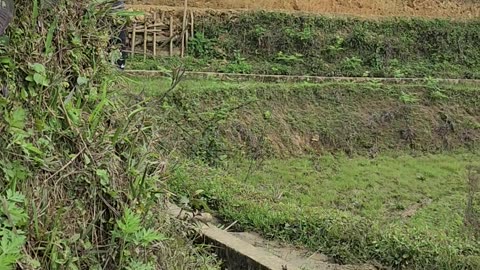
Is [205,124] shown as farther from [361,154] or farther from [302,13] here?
[302,13]

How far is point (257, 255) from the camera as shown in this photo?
4062 millimetres

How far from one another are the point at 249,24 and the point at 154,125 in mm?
12191

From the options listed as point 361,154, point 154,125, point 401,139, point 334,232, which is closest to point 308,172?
point 361,154

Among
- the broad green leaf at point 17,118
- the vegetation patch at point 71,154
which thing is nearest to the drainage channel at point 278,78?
the vegetation patch at point 71,154

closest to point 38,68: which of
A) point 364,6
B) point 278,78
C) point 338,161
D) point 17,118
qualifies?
point 17,118

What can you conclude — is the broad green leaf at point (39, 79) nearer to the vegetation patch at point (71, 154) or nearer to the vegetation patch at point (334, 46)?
the vegetation patch at point (71, 154)

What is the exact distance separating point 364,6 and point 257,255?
43.9 ft

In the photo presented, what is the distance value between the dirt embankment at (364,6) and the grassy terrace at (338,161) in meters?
4.23

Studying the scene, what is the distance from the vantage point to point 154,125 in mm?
2502

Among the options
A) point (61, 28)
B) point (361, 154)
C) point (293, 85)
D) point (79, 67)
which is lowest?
point (361, 154)

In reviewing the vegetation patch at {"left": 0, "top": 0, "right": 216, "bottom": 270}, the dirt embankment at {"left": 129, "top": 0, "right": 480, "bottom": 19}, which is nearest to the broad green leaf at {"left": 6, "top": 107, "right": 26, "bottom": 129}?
the vegetation patch at {"left": 0, "top": 0, "right": 216, "bottom": 270}

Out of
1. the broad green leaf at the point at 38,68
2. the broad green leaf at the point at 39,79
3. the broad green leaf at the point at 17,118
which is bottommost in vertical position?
the broad green leaf at the point at 17,118

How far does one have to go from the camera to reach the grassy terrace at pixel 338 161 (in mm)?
5121

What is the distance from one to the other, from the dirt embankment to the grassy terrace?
13.9 feet
